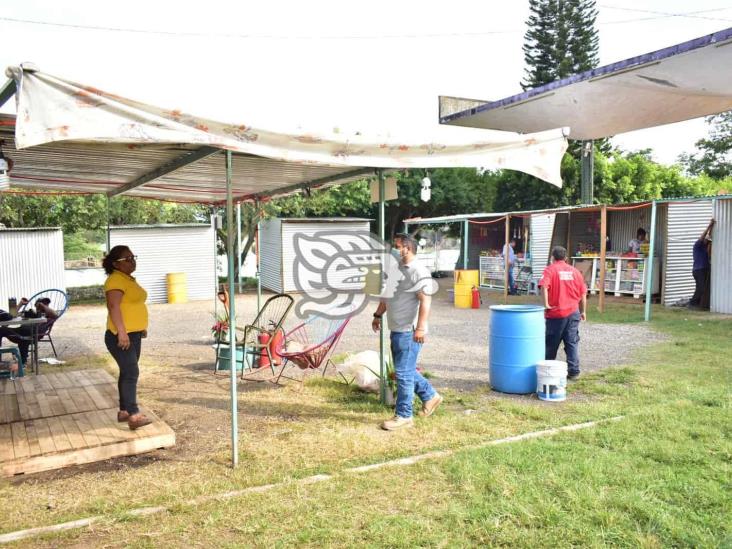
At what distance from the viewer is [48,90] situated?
9.18ft

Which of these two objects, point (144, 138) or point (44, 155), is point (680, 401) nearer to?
point (144, 138)

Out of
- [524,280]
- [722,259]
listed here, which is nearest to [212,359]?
[722,259]

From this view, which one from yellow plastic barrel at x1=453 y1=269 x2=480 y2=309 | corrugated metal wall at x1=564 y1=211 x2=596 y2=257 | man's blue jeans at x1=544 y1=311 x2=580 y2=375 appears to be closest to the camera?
man's blue jeans at x1=544 y1=311 x2=580 y2=375

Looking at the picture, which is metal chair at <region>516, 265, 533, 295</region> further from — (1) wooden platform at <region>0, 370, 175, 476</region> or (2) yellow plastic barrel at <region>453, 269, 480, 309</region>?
(1) wooden platform at <region>0, 370, 175, 476</region>

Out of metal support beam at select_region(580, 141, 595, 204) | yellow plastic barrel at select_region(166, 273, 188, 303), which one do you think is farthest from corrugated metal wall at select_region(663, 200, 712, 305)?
yellow plastic barrel at select_region(166, 273, 188, 303)

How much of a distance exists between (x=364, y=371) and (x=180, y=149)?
2.86 m

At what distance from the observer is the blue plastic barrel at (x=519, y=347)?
5746mm

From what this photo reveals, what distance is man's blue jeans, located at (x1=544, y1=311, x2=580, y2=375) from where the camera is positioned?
621 cm

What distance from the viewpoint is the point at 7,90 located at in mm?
3113

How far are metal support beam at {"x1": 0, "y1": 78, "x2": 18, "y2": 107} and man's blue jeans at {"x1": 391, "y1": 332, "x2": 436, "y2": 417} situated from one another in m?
3.05

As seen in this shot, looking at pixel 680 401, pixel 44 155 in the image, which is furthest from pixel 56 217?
pixel 680 401

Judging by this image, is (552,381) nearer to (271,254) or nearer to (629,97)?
(629,97)

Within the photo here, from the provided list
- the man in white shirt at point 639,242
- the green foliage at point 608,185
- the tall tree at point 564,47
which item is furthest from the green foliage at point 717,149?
the man in white shirt at point 639,242

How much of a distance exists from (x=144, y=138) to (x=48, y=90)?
Result: 0.49 meters
